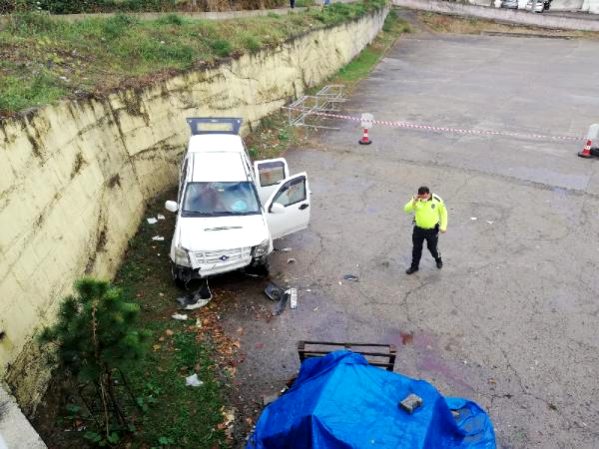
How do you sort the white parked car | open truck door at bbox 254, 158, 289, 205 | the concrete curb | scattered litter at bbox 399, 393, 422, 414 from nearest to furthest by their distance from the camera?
the concrete curb, scattered litter at bbox 399, 393, 422, 414, the white parked car, open truck door at bbox 254, 158, 289, 205

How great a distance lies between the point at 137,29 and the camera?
42.5 ft

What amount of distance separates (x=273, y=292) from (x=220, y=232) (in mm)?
1343

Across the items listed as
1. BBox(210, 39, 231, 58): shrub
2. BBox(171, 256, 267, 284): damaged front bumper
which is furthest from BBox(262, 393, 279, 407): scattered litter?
BBox(210, 39, 231, 58): shrub

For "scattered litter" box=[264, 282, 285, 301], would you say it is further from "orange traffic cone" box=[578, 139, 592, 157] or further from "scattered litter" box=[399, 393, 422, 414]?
"orange traffic cone" box=[578, 139, 592, 157]

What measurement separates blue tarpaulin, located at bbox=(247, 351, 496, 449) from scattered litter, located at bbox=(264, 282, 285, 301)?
3.14 m

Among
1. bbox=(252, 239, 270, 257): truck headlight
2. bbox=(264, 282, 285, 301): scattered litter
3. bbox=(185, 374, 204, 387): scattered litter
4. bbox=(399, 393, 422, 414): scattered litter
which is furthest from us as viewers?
bbox=(264, 282, 285, 301): scattered litter

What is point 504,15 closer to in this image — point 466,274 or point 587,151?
point 587,151

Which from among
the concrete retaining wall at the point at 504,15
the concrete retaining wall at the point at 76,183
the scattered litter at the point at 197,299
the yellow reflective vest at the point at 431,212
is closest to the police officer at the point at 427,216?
the yellow reflective vest at the point at 431,212

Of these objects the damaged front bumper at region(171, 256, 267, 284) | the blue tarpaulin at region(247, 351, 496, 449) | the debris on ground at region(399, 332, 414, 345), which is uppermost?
the blue tarpaulin at region(247, 351, 496, 449)

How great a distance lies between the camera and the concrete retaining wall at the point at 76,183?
562 cm

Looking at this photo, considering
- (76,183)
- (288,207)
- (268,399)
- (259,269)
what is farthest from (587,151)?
(76,183)

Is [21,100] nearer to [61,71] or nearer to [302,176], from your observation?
[61,71]

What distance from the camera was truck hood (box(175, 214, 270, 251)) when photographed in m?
7.45

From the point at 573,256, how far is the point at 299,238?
5.26 meters
